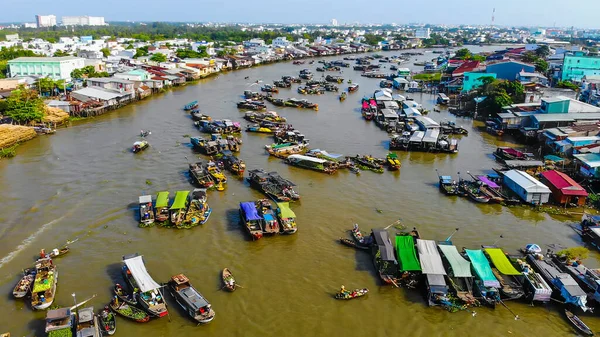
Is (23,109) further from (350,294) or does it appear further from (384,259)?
(384,259)

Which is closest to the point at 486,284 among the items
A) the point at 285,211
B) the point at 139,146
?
the point at 285,211

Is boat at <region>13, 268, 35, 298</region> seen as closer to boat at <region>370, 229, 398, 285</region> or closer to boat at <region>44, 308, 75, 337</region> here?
boat at <region>44, 308, 75, 337</region>

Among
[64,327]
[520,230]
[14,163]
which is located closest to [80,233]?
[64,327]

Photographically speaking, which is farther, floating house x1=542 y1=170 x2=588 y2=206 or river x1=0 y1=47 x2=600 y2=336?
floating house x1=542 y1=170 x2=588 y2=206

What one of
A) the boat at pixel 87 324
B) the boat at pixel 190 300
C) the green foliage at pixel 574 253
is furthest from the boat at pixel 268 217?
the green foliage at pixel 574 253

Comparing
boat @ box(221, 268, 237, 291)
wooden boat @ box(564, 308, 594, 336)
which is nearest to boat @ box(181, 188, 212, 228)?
boat @ box(221, 268, 237, 291)
